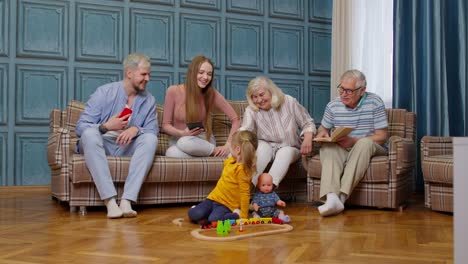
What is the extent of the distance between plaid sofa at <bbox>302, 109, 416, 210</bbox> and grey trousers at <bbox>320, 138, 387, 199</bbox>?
8 cm

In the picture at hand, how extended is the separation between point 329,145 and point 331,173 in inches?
8.6

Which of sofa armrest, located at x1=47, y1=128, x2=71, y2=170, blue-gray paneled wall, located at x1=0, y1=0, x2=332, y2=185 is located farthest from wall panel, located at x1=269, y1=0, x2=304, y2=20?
sofa armrest, located at x1=47, y1=128, x2=71, y2=170

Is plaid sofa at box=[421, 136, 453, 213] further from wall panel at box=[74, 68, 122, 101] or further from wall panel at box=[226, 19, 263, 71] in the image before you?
wall panel at box=[74, 68, 122, 101]

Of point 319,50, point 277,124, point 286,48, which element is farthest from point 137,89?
point 319,50

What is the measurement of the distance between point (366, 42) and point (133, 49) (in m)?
2.12

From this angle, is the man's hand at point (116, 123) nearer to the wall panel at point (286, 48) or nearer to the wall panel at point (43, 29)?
the wall panel at point (43, 29)

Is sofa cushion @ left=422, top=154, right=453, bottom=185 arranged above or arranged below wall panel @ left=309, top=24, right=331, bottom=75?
below

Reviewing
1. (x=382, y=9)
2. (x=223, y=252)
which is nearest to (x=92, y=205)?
(x=223, y=252)

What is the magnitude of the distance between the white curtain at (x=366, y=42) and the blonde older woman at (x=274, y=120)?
1.49m

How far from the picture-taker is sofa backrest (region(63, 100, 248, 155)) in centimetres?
376

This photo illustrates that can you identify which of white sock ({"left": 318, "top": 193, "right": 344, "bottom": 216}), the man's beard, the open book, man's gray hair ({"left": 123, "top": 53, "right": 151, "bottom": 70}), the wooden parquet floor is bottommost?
the wooden parquet floor

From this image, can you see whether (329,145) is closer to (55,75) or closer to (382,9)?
(382,9)

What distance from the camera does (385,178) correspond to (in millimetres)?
3373

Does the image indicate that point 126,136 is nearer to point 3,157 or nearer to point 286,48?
point 3,157
